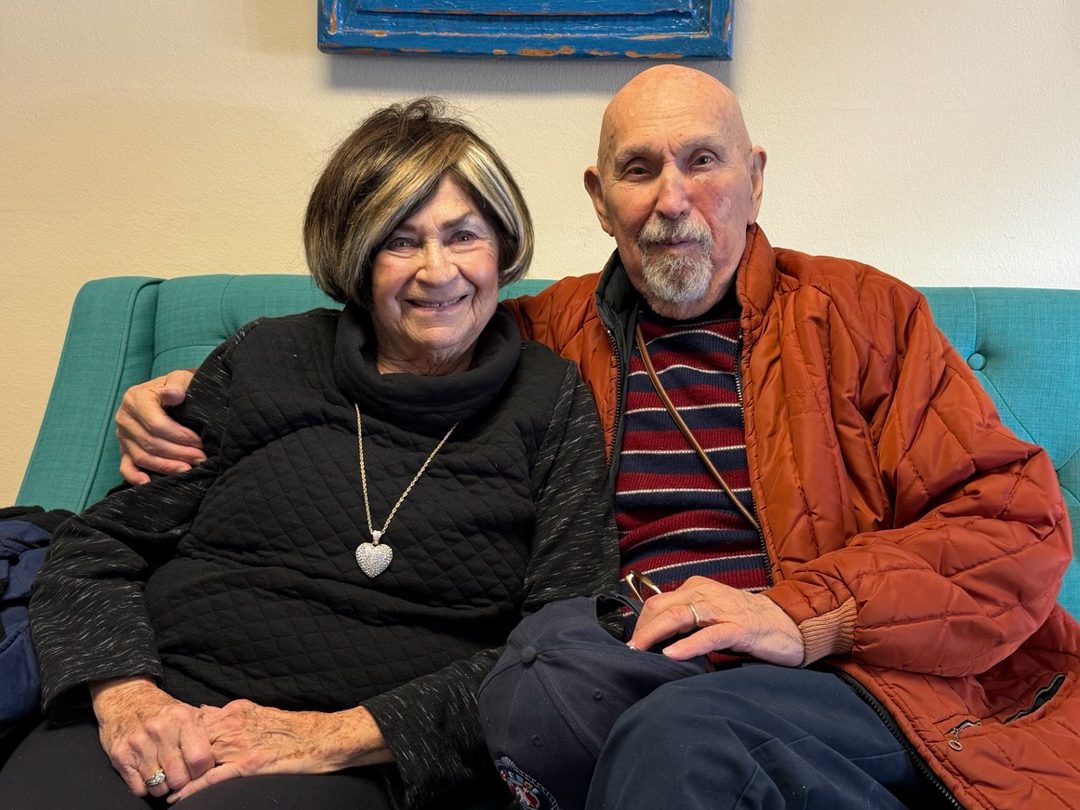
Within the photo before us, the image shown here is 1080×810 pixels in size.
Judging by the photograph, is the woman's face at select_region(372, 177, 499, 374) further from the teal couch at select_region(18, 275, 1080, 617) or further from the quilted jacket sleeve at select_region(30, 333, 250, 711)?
the teal couch at select_region(18, 275, 1080, 617)

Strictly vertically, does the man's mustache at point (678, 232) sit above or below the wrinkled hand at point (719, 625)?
above

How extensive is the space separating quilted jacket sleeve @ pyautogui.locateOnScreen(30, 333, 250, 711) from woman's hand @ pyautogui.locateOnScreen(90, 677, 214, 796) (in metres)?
0.05

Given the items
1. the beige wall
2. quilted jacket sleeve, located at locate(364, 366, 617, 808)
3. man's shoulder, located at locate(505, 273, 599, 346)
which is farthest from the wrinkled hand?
the beige wall

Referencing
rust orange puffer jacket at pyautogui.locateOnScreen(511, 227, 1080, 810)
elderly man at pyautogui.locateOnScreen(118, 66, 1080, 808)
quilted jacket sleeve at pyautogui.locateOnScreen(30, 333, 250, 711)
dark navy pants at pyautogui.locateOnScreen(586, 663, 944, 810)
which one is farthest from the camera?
quilted jacket sleeve at pyautogui.locateOnScreen(30, 333, 250, 711)

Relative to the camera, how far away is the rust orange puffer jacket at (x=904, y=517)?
1.12 m

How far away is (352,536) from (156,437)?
33 centimetres

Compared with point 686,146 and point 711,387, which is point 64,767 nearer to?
point 711,387

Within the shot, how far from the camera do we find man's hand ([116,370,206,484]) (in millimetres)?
1426

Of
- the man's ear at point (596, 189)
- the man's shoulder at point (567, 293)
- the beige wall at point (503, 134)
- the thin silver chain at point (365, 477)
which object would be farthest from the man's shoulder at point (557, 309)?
the beige wall at point (503, 134)

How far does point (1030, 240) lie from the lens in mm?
1986

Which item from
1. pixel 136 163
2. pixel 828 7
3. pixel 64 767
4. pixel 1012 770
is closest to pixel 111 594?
pixel 64 767

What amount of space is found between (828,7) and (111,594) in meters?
1.66

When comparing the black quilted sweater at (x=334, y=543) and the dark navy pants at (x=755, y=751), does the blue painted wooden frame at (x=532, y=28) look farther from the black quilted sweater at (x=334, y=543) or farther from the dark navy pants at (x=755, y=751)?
the dark navy pants at (x=755, y=751)

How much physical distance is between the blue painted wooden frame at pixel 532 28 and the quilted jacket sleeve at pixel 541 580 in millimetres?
828
